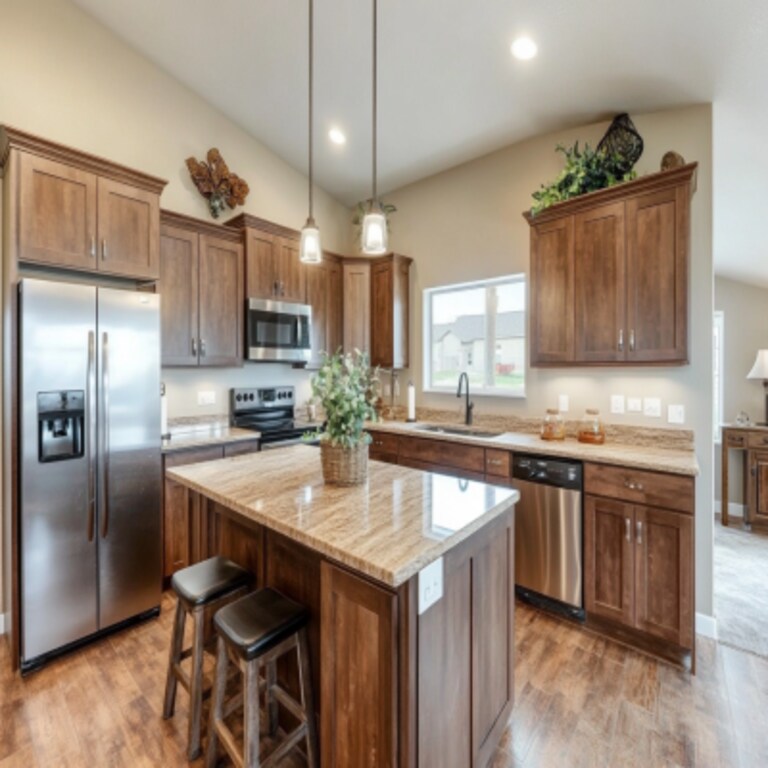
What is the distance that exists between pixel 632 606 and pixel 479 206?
315cm

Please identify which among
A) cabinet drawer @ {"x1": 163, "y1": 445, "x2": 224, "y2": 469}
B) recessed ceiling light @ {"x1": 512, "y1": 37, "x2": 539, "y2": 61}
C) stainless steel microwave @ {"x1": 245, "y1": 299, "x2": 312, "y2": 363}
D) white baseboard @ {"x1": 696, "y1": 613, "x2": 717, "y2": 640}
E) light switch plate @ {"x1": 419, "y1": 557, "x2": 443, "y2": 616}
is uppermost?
recessed ceiling light @ {"x1": 512, "y1": 37, "x2": 539, "y2": 61}

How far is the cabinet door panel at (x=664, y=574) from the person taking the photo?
210cm

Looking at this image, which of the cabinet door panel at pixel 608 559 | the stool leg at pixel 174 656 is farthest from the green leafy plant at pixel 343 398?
the cabinet door panel at pixel 608 559

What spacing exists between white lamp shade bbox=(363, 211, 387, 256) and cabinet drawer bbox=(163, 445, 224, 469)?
189 cm

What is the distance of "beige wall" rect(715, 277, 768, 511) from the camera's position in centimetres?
436

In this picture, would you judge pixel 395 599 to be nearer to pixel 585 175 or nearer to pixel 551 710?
pixel 551 710

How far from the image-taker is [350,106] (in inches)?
127

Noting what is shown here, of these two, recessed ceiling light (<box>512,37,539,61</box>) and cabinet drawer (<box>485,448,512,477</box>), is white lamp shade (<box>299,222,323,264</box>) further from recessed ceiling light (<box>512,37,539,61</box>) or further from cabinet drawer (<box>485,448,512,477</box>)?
cabinet drawer (<box>485,448,512,477</box>)

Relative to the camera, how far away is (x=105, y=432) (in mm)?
2355

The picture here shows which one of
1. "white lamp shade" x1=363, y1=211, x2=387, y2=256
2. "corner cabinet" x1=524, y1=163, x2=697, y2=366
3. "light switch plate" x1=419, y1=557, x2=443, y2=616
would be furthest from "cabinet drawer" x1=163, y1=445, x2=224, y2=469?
"corner cabinet" x1=524, y1=163, x2=697, y2=366

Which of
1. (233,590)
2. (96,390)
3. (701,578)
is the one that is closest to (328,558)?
(233,590)

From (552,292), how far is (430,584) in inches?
93.6

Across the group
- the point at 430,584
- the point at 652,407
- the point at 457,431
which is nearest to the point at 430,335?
the point at 457,431

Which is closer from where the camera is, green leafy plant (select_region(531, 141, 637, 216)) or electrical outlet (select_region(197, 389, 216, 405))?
green leafy plant (select_region(531, 141, 637, 216))
